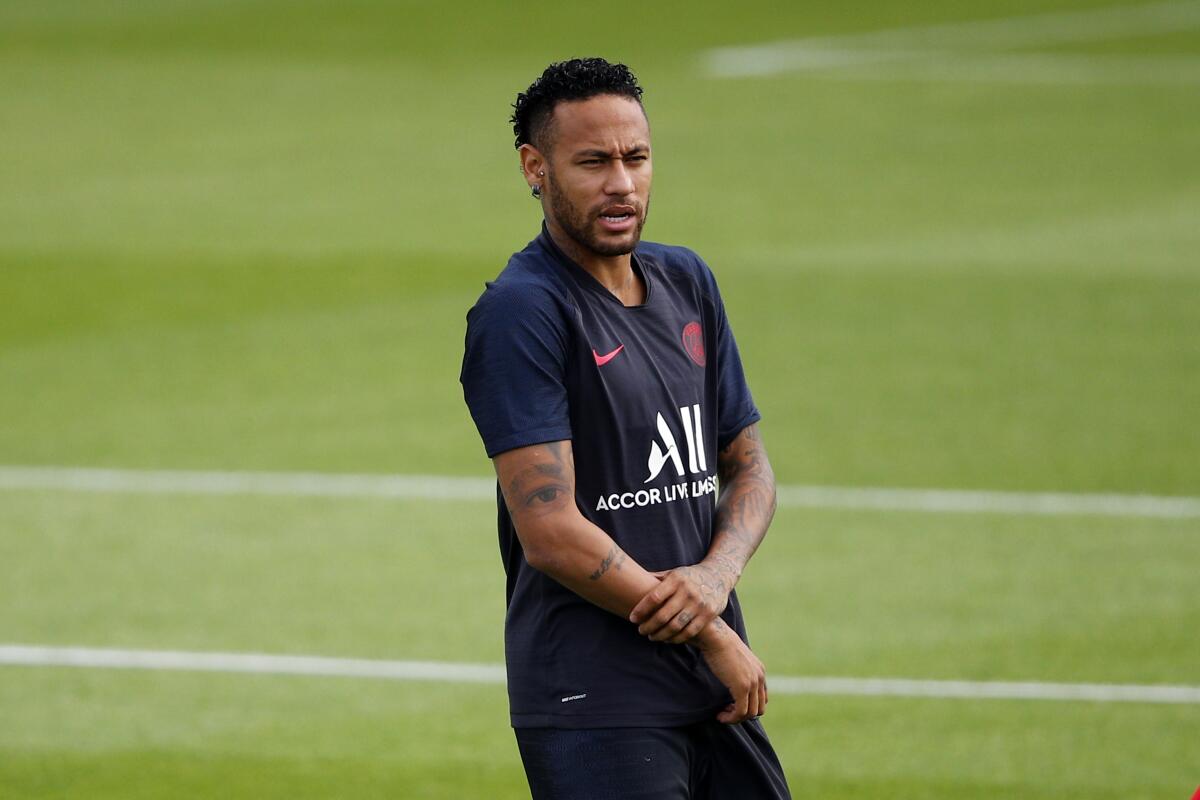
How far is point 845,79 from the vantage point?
28156mm

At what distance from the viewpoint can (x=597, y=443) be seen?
492 centimetres

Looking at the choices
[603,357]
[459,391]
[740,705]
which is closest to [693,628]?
[740,705]

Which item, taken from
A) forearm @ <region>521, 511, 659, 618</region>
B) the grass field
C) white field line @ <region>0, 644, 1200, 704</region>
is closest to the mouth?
forearm @ <region>521, 511, 659, 618</region>

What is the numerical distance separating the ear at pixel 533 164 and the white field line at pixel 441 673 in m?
4.43

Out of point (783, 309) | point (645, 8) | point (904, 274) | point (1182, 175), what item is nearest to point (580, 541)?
point (783, 309)

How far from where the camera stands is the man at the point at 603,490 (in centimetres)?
480

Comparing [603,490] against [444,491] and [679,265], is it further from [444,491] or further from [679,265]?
[444,491]

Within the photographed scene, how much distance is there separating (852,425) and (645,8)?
21.1 meters

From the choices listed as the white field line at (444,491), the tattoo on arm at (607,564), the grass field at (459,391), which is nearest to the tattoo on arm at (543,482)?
the tattoo on arm at (607,564)

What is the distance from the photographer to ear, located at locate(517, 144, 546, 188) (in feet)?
16.4

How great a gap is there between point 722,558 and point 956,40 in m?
27.5

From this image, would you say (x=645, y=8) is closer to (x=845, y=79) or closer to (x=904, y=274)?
(x=845, y=79)

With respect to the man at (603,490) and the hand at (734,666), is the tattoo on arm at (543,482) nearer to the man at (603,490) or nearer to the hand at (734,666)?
the man at (603,490)

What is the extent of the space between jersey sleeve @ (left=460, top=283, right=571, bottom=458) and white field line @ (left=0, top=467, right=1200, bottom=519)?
6.88m
